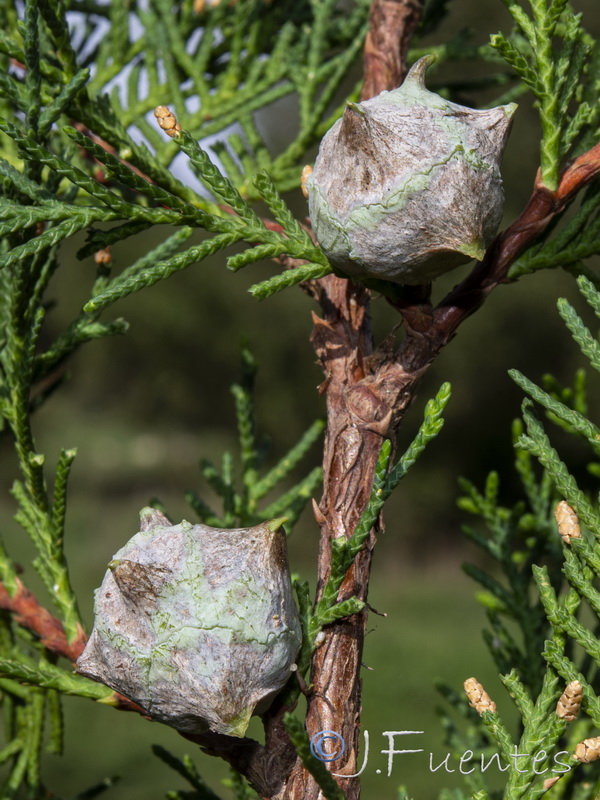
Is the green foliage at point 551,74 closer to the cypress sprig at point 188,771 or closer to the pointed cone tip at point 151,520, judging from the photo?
the pointed cone tip at point 151,520

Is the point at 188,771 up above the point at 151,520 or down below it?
below

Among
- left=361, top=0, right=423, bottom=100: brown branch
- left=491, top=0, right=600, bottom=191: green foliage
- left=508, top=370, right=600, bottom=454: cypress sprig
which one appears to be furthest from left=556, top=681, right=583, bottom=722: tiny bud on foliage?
left=361, top=0, right=423, bottom=100: brown branch

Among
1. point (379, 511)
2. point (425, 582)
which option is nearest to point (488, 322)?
point (425, 582)

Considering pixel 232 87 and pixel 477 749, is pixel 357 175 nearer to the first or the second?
pixel 232 87

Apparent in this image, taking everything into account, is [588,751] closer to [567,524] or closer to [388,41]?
[567,524]

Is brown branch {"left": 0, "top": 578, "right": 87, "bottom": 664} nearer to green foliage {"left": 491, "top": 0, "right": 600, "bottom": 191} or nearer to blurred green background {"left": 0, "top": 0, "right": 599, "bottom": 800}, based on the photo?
green foliage {"left": 491, "top": 0, "right": 600, "bottom": 191}

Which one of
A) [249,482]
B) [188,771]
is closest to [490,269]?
[249,482]
